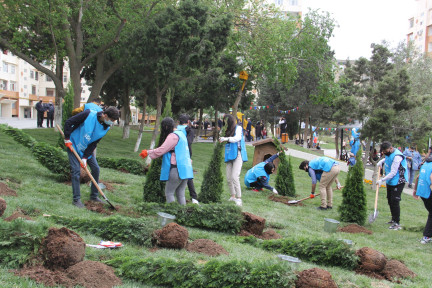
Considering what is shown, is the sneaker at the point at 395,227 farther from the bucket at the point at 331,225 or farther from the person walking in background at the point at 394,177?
the bucket at the point at 331,225

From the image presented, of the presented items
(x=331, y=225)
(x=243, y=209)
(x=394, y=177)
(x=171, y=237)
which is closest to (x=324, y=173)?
(x=394, y=177)

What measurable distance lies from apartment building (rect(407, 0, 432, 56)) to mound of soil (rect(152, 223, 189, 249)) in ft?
233

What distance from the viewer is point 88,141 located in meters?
6.84

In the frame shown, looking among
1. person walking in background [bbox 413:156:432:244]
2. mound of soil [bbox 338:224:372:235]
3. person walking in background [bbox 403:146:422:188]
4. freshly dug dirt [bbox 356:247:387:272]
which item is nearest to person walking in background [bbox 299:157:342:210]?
mound of soil [bbox 338:224:372:235]

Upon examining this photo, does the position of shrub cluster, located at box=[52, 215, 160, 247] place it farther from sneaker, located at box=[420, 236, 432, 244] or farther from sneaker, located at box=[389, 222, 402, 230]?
sneaker, located at box=[389, 222, 402, 230]

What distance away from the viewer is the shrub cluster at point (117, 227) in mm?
5023

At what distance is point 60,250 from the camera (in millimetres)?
3857

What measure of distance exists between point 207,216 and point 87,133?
95.7 inches

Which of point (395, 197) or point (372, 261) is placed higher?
point (395, 197)

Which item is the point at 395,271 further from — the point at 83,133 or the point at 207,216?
the point at 83,133

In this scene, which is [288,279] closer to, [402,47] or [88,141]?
[88,141]

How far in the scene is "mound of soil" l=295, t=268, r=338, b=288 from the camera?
3936 mm

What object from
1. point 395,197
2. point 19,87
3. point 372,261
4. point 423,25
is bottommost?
point 372,261

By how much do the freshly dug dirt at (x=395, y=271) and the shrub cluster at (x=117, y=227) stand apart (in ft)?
9.63
